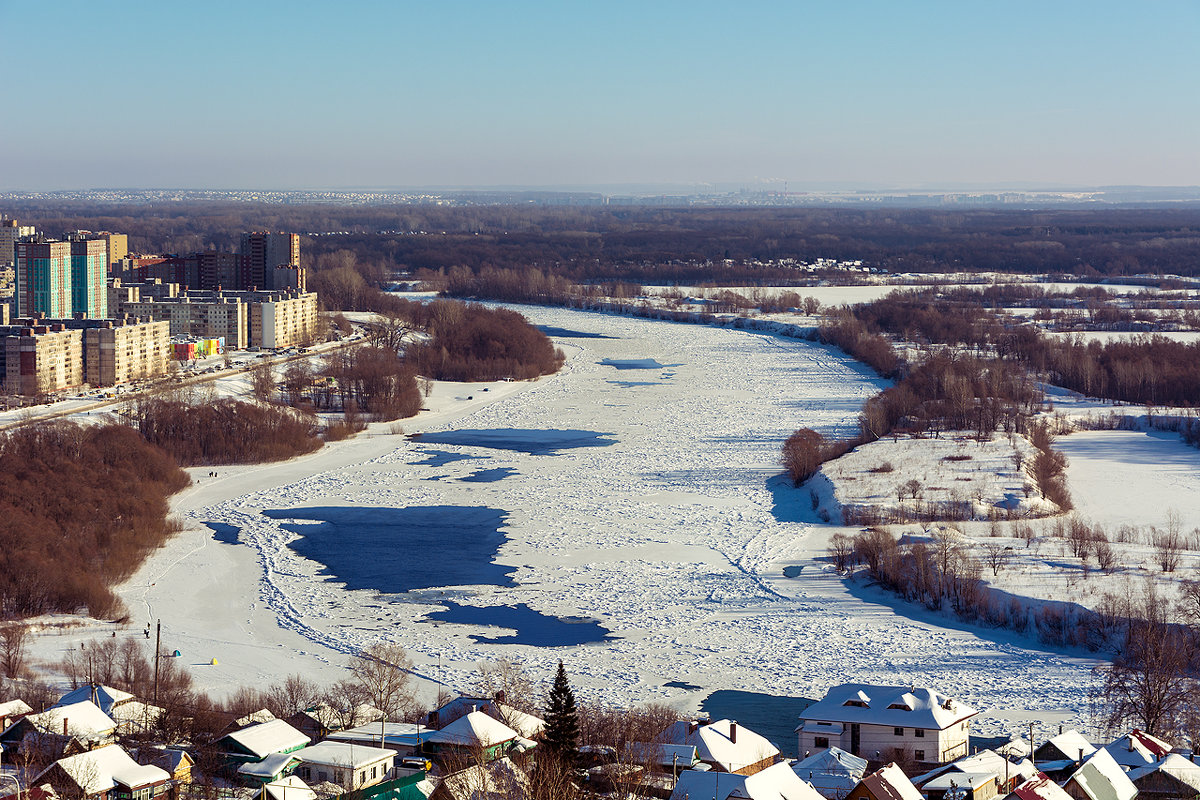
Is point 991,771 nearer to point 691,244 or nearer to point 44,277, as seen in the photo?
point 44,277

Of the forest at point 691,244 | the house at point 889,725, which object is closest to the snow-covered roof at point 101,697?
the house at point 889,725

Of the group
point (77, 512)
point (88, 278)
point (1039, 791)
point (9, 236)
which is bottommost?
point (77, 512)

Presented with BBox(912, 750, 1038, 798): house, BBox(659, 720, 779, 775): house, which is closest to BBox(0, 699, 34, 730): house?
BBox(659, 720, 779, 775): house

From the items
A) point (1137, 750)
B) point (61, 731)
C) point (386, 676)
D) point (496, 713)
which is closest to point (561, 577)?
point (386, 676)

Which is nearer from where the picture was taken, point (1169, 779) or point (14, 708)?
point (1169, 779)

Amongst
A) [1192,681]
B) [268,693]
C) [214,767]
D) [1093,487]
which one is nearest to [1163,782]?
[1192,681]

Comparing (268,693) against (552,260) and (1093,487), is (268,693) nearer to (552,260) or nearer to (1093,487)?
(1093,487)
